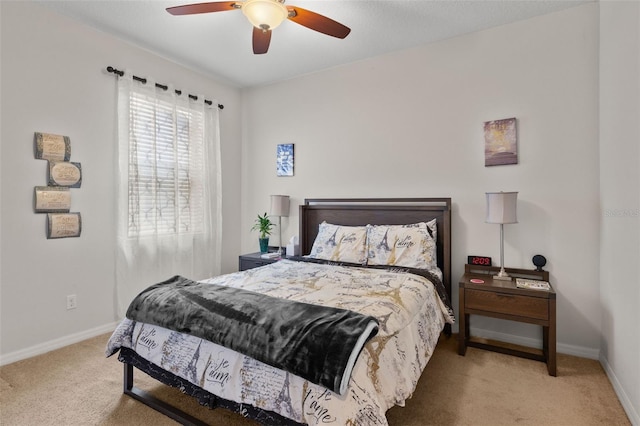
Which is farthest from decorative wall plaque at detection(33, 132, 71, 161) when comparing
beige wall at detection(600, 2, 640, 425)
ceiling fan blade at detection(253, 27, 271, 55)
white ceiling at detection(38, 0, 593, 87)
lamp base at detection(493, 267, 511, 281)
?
beige wall at detection(600, 2, 640, 425)

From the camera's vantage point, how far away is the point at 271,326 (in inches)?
59.0

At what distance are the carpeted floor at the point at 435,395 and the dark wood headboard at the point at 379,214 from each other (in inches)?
32.6

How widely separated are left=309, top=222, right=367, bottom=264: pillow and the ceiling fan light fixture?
1.86 meters

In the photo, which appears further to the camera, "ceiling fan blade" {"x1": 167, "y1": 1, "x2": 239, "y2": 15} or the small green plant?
the small green plant

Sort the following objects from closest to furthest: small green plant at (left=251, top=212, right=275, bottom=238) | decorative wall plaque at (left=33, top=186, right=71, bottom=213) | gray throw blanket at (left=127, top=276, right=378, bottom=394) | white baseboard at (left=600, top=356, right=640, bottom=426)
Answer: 1. gray throw blanket at (left=127, top=276, right=378, bottom=394)
2. white baseboard at (left=600, top=356, right=640, bottom=426)
3. decorative wall plaque at (left=33, top=186, right=71, bottom=213)
4. small green plant at (left=251, top=212, right=275, bottom=238)

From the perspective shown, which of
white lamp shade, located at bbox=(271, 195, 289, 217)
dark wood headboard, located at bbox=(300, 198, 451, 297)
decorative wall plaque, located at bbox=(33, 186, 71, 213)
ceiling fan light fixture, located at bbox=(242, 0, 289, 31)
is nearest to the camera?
ceiling fan light fixture, located at bbox=(242, 0, 289, 31)

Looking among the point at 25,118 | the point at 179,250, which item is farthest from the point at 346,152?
the point at 25,118

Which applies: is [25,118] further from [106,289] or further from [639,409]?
[639,409]

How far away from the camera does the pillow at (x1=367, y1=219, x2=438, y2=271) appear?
280cm

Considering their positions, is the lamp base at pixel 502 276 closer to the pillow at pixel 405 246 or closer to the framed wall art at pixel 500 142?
the pillow at pixel 405 246

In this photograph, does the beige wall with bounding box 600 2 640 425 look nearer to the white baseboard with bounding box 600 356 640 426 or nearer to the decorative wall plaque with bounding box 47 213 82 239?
the white baseboard with bounding box 600 356 640 426

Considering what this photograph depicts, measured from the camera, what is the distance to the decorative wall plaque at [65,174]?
Result: 2674mm

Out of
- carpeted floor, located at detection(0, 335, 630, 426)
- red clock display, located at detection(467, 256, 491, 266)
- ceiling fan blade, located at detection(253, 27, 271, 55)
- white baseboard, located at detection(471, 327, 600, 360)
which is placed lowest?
carpeted floor, located at detection(0, 335, 630, 426)

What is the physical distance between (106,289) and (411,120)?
333 centimetres
